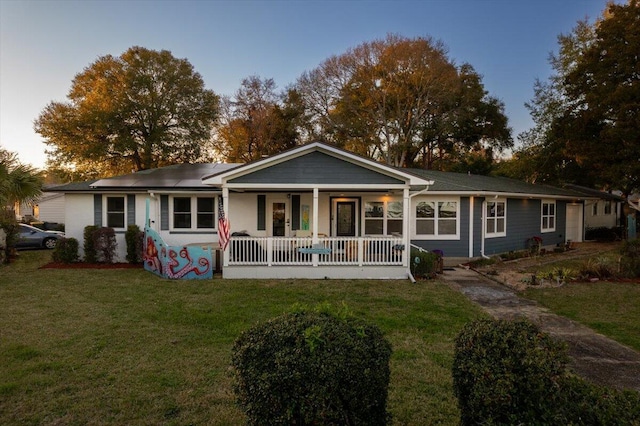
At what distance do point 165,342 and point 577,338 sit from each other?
22.5ft

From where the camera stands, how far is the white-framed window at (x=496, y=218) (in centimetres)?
1527

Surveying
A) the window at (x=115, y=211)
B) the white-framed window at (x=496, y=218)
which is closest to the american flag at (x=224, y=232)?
the window at (x=115, y=211)

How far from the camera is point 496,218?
15688mm

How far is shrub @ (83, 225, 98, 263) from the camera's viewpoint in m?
13.6

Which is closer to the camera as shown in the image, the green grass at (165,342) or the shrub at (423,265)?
the green grass at (165,342)

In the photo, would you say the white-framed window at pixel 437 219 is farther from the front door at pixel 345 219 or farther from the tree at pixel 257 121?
the tree at pixel 257 121

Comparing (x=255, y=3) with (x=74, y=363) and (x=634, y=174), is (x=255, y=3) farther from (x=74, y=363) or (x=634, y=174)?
(x=634, y=174)

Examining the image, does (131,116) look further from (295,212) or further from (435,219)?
(435,219)

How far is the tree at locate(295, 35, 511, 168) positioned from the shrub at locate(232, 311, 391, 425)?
29096mm

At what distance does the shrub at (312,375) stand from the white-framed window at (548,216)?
1898 centimetres

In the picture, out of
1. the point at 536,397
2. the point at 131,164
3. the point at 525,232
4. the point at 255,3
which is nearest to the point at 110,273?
the point at 255,3

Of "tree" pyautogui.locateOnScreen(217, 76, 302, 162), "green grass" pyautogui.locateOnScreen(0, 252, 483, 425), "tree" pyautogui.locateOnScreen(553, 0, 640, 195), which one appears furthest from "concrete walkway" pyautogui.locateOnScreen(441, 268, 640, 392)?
"tree" pyautogui.locateOnScreen(217, 76, 302, 162)

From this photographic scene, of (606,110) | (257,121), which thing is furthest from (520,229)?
(257,121)

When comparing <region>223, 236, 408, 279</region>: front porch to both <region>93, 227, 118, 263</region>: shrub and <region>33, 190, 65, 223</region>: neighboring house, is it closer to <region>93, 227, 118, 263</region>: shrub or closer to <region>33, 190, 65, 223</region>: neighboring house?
<region>93, 227, 118, 263</region>: shrub
